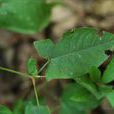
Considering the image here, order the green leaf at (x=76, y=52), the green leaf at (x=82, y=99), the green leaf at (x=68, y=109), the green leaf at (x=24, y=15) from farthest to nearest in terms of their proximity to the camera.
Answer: the green leaf at (x=24, y=15) < the green leaf at (x=68, y=109) < the green leaf at (x=82, y=99) < the green leaf at (x=76, y=52)

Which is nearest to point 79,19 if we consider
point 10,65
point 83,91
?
point 10,65

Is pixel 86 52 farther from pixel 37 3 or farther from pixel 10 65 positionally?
pixel 10 65

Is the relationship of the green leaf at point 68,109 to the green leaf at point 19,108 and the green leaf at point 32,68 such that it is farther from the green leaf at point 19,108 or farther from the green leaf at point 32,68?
the green leaf at point 32,68

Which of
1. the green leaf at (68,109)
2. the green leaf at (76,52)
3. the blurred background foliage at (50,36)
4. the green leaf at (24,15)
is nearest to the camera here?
the green leaf at (76,52)

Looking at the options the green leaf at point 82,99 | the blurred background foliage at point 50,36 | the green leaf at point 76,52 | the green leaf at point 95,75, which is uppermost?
the green leaf at point 76,52

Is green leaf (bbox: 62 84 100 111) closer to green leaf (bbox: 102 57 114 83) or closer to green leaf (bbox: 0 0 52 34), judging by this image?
green leaf (bbox: 102 57 114 83)

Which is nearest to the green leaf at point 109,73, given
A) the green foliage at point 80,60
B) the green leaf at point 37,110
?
the green foliage at point 80,60

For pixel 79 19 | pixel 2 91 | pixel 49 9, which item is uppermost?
pixel 49 9

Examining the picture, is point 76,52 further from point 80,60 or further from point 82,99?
point 82,99
